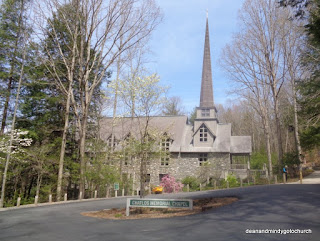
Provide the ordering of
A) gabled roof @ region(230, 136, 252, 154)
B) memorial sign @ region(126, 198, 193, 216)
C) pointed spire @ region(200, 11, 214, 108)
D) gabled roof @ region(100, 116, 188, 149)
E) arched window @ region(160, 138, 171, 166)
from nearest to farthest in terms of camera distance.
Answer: memorial sign @ region(126, 198, 193, 216) → arched window @ region(160, 138, 171, 166) → gabled roof @ region(230, 136, 252, 154) → gabled roof @ region(100, 116, 188, 149) → pointed spire @ region(200, 11, 214, 108)

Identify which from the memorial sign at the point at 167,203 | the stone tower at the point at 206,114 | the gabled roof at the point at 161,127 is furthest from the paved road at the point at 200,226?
the gabled roof at the point at 161,127

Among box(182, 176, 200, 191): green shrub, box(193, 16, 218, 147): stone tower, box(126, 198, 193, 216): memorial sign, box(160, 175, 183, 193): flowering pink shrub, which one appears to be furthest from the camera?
box(193, 16, 218, 147): stone tower

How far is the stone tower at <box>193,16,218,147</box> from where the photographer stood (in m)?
30.3

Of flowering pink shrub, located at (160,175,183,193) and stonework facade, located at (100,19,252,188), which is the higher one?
stonework facade, located at (100,19,252,188)

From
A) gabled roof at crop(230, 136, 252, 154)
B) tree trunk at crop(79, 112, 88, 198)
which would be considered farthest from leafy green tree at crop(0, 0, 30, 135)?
gabled roof at crop(230, 136, 252, 154)

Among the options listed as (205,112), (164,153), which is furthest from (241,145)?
(164,153)

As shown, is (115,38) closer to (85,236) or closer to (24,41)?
(24,41)

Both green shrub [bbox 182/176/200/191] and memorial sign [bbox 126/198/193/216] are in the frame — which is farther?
green shrub [bbox 182/176/200/191]

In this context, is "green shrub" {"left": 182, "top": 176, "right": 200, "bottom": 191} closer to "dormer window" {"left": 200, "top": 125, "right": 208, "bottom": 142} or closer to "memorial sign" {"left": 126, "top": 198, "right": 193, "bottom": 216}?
"dormer window" {"left": 200, "top": 125, "right": 208, "bottom": 142}

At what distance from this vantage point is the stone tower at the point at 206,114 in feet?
99.3

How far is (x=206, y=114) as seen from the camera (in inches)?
1265

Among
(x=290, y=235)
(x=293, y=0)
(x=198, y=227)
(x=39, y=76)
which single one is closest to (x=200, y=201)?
(x=198, y=227)

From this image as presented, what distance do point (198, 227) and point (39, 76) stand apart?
19.5m

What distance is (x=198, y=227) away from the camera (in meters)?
6.75
